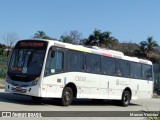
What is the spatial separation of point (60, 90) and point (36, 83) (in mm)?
1426

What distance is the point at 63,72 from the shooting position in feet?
62.5

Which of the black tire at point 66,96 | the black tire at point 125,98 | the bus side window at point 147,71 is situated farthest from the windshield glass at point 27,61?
the bus side window at point 147,71

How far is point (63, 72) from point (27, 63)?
170cm

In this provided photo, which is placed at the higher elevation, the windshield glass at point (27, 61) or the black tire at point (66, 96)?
the windshield glass at point (27, 61)

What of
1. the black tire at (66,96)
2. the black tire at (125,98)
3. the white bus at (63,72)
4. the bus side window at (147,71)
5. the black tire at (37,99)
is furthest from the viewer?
the bus side window at (147,71)

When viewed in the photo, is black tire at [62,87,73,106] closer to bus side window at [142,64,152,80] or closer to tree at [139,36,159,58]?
bus side window at [142,64,152,80]

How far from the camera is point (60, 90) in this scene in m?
19.0

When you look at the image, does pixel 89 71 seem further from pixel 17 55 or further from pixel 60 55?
pixel 17 55

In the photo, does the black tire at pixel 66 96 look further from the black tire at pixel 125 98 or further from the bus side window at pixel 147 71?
the bus side window at pixel 147 71

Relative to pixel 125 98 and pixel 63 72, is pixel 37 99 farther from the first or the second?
pixel 125 98

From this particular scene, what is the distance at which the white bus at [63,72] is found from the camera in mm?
18234

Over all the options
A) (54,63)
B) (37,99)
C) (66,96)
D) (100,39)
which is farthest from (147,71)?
(100,39)

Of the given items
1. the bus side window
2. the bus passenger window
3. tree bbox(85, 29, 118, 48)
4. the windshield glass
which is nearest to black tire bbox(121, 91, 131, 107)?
the bus side window

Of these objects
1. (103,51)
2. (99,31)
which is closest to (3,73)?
(103,51)
